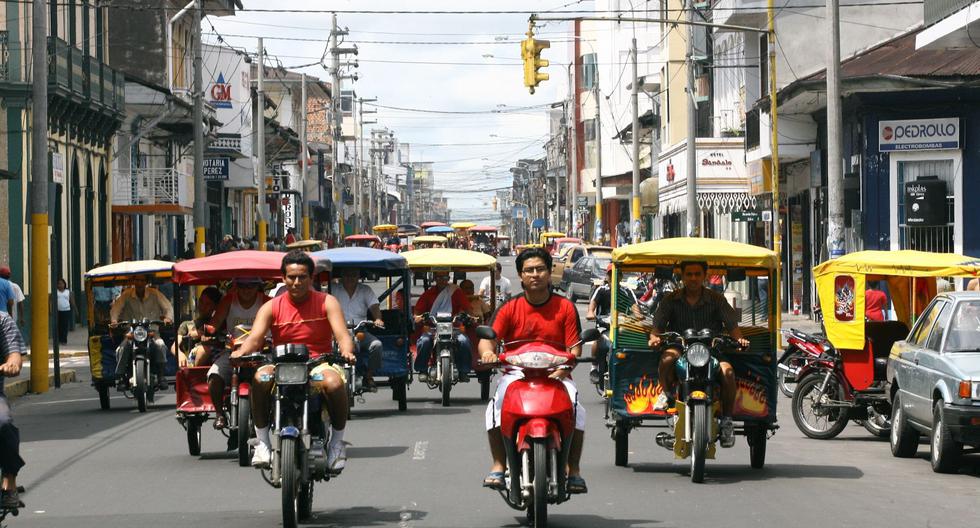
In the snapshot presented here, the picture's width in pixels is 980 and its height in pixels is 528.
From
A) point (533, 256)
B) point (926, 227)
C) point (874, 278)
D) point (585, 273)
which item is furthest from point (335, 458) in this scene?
point (585, 273)

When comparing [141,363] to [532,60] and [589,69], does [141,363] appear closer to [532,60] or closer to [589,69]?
[532,60]

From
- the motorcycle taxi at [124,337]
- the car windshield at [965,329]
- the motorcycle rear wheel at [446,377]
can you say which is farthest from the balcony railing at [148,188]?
the car windshield at [965,329]

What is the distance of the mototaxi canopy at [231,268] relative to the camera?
15312mm

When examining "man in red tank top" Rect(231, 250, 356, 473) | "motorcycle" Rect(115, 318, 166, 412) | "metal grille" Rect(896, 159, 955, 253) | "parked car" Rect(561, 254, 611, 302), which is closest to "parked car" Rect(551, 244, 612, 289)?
"parked car" Rect(561, 254, 611, 302)

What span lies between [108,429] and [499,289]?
7.89 metres

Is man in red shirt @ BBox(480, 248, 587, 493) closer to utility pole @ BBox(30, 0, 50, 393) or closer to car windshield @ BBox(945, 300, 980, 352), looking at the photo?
car windshield @ BBox(945, 300, 980, 352)

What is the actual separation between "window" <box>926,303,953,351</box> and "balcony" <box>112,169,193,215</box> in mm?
34372

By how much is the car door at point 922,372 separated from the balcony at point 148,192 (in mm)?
34022

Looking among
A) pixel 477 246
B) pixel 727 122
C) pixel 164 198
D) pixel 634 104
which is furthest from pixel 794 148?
pixel 477 246

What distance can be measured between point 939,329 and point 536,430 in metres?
5.90

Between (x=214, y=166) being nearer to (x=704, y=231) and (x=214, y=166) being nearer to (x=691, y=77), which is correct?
(x=704, y=231)

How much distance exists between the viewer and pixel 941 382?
13.6 meters

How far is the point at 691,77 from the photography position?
1540 inches

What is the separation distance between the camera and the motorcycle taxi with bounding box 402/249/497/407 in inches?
789
